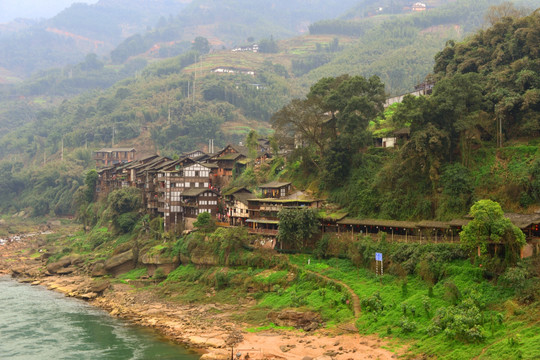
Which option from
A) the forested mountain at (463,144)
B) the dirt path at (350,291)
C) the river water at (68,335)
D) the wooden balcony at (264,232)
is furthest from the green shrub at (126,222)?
the dirt path at (350,291)

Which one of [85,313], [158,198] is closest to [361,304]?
[85,313]

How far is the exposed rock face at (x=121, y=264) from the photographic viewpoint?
6644 cm

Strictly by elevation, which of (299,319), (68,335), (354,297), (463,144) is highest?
(463,144)

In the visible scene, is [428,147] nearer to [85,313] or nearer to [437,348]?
[437,348]

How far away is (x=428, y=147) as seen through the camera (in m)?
47.7

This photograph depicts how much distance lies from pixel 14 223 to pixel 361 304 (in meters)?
98.3

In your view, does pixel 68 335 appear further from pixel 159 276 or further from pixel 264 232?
pixel 264 232

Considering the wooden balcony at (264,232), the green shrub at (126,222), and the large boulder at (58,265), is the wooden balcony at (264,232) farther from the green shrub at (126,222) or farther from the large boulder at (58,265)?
the large boulder at (58,265)

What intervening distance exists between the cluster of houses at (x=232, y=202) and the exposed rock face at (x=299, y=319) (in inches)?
428

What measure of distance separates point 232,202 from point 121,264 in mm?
16762

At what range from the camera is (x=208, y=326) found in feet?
147

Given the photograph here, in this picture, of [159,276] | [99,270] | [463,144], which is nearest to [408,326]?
[463,144]

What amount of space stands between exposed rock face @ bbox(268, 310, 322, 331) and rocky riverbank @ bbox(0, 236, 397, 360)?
86 mm

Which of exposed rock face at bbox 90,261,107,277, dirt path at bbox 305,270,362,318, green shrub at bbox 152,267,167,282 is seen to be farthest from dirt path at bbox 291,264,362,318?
exposed rock face at bbox 90,261,107,277
